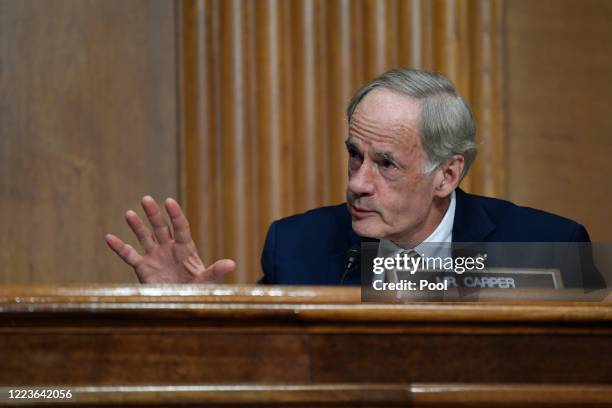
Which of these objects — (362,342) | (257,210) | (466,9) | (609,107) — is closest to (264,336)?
(362,342)

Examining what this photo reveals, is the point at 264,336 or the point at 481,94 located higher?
the point at 481,94

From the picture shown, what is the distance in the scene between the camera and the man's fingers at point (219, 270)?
1775 mm

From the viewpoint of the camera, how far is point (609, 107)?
3.31 meters

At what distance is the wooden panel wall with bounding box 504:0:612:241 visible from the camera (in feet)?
10.7

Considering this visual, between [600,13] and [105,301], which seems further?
[600,13]

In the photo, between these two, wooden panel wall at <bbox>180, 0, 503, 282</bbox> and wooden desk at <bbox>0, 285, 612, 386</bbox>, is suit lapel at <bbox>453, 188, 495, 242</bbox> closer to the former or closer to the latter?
wooden panel wall at <bbox>180, 0, 503, 282</bbox>

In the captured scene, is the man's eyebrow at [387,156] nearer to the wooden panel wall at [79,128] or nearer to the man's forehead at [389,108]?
the man's forehead at [389,108]

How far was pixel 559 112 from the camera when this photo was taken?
3277 mm

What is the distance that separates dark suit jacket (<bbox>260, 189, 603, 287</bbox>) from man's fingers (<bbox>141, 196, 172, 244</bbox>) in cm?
43

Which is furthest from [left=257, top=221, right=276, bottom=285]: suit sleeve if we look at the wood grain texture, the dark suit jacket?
the wood grain texture

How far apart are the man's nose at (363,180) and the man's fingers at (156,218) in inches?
20.5

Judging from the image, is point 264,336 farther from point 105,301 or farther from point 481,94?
point 481,94

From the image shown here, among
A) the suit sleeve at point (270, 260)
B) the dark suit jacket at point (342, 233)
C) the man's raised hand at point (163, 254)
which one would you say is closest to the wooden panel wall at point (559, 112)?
the dark suit jacket at point (342, 233)

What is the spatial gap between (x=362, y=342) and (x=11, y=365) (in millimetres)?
408
